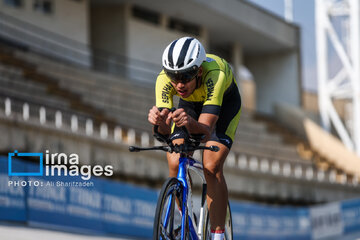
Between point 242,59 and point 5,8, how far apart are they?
1994 centimetres

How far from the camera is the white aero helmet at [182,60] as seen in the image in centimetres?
478

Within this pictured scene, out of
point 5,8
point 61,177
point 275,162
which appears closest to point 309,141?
point 275,162

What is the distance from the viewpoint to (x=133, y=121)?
1977cm

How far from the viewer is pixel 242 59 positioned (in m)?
39.2

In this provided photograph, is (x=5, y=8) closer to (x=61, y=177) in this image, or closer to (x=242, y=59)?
(x=61, y=177)

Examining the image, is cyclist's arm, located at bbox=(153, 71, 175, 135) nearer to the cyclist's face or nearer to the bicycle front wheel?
the cyclist's face

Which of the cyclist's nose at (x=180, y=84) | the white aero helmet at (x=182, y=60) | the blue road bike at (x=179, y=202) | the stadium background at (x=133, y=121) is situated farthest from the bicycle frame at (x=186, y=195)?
the stadium background at (x=133, y=121)

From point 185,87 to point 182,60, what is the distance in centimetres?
26

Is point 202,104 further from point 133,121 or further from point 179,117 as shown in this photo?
point 133,121

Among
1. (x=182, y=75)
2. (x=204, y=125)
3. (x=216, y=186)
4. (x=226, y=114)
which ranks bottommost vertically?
(x=216, y=186)

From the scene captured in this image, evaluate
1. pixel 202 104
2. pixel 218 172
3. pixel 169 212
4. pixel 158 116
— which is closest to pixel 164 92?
pixel 158 116

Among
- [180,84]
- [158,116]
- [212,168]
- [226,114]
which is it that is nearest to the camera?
[158,116]

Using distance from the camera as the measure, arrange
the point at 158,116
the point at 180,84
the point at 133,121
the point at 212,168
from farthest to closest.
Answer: the point at 133,121, the point at 212,168, the point at 180,84, the point at 158,116

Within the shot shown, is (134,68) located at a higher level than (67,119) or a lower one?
higher
